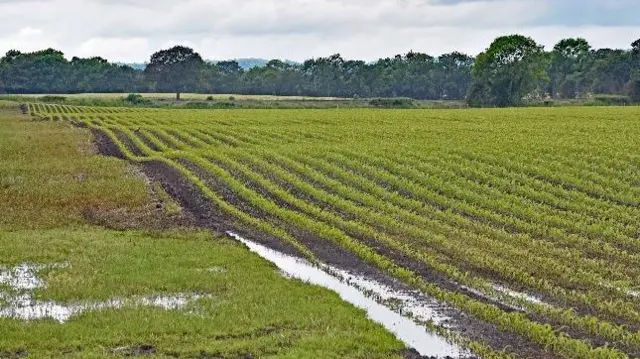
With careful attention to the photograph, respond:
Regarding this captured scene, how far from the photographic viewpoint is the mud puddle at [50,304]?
526 inches

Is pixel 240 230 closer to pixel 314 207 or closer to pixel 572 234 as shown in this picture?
pixel 314 207

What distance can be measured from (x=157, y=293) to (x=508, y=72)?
133 metres

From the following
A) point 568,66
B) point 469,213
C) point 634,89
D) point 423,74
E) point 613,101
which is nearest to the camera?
point 469,213

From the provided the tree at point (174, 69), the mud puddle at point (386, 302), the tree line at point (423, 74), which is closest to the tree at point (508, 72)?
the tree line at point (423, 74)

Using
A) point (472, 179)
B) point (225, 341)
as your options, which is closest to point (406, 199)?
point (472, 179)

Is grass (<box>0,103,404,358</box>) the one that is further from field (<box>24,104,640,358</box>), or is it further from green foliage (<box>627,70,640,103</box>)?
green foliage (<box>627,70,640,103</box>)

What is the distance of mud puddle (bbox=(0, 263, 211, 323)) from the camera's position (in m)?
13.4

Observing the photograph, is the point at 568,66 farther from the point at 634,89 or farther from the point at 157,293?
the point at 157,293

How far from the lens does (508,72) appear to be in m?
140

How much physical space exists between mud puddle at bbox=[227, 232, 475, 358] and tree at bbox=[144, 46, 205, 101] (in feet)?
592

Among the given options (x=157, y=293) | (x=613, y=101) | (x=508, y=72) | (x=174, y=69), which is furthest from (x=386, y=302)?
(x=174, y=69)

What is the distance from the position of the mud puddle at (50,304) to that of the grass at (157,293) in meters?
0.26

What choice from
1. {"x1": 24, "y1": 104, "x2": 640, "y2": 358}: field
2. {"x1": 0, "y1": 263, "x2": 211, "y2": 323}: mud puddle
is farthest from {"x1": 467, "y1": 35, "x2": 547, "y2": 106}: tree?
{"x1": 0, "y1": 263, "x2": 211, "y2": 323}: mud puddle

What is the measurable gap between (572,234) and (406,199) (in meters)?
6.79
